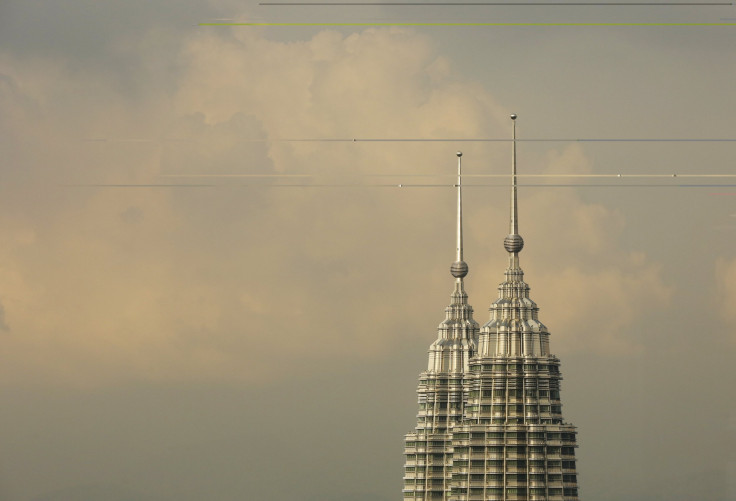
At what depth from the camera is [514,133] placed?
189750mm

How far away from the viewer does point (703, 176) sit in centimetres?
16612

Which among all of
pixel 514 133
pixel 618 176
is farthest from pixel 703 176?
pixel 514 133

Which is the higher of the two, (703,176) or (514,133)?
(514,133)

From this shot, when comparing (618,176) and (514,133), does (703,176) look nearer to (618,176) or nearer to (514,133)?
(618,176)

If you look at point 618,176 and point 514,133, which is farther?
point 514,133

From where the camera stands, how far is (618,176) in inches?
6673

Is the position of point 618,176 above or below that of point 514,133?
below

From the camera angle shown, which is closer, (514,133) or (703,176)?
(703,176)

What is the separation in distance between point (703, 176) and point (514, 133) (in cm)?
2733

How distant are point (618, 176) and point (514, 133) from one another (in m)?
21.8

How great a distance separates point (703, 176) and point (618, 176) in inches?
276
